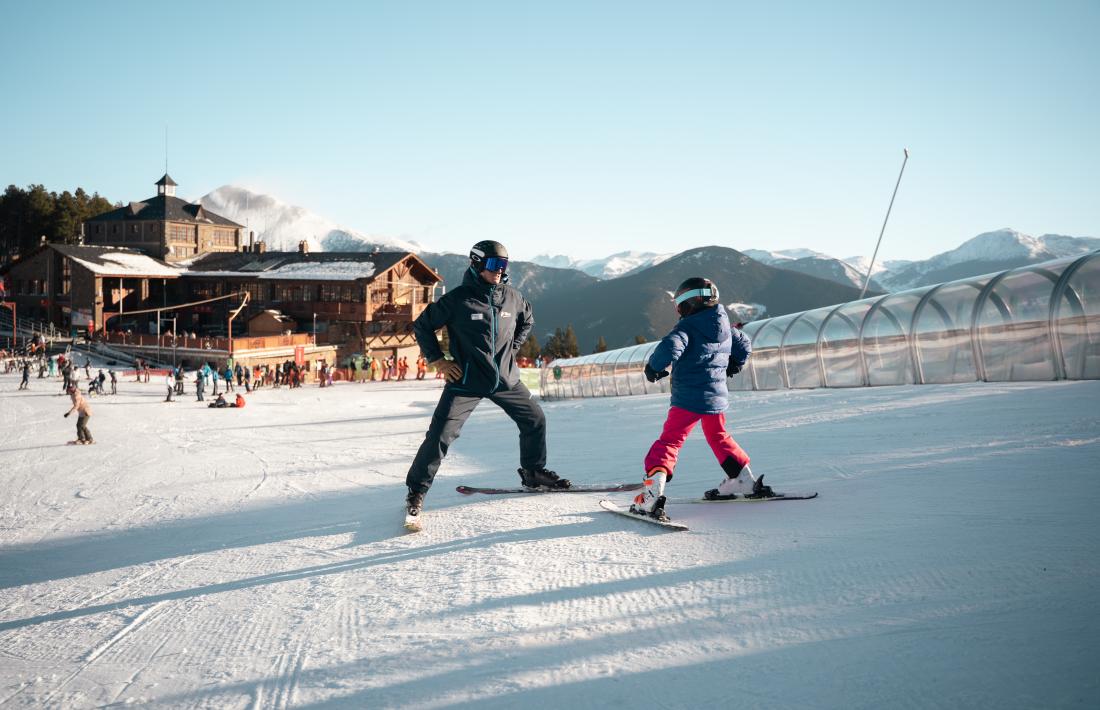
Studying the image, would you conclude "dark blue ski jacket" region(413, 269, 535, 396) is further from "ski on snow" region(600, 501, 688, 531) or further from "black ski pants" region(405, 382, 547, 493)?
"ski on snow" region(600, 501, 688, 531)

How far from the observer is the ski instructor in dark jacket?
4.62 metres

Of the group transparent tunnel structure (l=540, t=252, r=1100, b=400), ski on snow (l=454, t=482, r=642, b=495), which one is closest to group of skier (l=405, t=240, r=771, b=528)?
ski on snow (l=454, t=482, r=642, b=495)

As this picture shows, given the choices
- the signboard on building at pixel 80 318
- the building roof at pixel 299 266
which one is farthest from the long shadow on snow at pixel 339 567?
the signboard on building at pixel 80 318

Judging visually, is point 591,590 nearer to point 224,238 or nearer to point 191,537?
point 191,537

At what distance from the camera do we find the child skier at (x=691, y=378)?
4.27 meters

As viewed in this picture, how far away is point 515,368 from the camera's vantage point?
4.96 metres

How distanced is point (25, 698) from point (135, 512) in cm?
352

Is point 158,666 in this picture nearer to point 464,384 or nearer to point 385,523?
point 385,523

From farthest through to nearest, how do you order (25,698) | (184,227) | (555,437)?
(184,227), (555,437), (25,698)

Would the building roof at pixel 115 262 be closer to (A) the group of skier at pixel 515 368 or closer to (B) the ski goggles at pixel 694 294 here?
(A) the group of skier at pixel 515 368

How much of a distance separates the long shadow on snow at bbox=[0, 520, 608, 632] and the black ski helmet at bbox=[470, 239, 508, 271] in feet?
6.11

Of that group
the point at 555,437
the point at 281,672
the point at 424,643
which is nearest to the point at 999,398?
the point at 555,437

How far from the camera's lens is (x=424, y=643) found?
267 centimetres

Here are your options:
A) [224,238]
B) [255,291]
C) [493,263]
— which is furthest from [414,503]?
[224,238]
